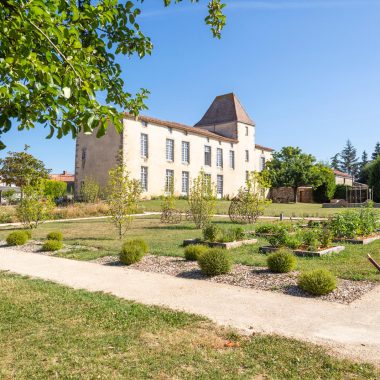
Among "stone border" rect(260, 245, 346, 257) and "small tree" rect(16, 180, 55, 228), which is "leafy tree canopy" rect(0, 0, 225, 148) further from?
"small tree" rect(16, 180, 55, 228)

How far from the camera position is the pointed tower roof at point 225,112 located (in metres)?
50.7

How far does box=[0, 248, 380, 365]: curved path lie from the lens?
4.54 meters

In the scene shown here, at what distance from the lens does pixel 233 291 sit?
681 cm

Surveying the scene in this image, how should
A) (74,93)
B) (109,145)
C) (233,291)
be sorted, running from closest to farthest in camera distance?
1. (74,93)
2. (233,291)
3. (109,145)

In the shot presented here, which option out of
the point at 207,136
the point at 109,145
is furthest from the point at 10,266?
the point at 207,136

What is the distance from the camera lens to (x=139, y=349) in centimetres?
411

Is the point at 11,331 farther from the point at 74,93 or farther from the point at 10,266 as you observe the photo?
the point at 10,266

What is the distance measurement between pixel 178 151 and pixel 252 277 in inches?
1389

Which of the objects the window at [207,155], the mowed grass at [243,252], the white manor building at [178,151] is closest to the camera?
the mowed grass at [243,252]

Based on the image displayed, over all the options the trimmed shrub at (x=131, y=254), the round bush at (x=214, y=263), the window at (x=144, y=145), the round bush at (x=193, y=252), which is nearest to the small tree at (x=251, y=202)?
the round bush at (x=193, y=252)

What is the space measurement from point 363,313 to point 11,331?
15.7ft

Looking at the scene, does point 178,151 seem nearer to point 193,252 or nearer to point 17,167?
point 17,167

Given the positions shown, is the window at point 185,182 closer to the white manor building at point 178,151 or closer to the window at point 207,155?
the white manor building at point 178,151

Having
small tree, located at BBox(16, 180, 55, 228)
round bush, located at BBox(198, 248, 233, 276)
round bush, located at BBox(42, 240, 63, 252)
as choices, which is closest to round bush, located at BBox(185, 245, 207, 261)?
round bush, located at BBox(198, 248, 233, 276)
